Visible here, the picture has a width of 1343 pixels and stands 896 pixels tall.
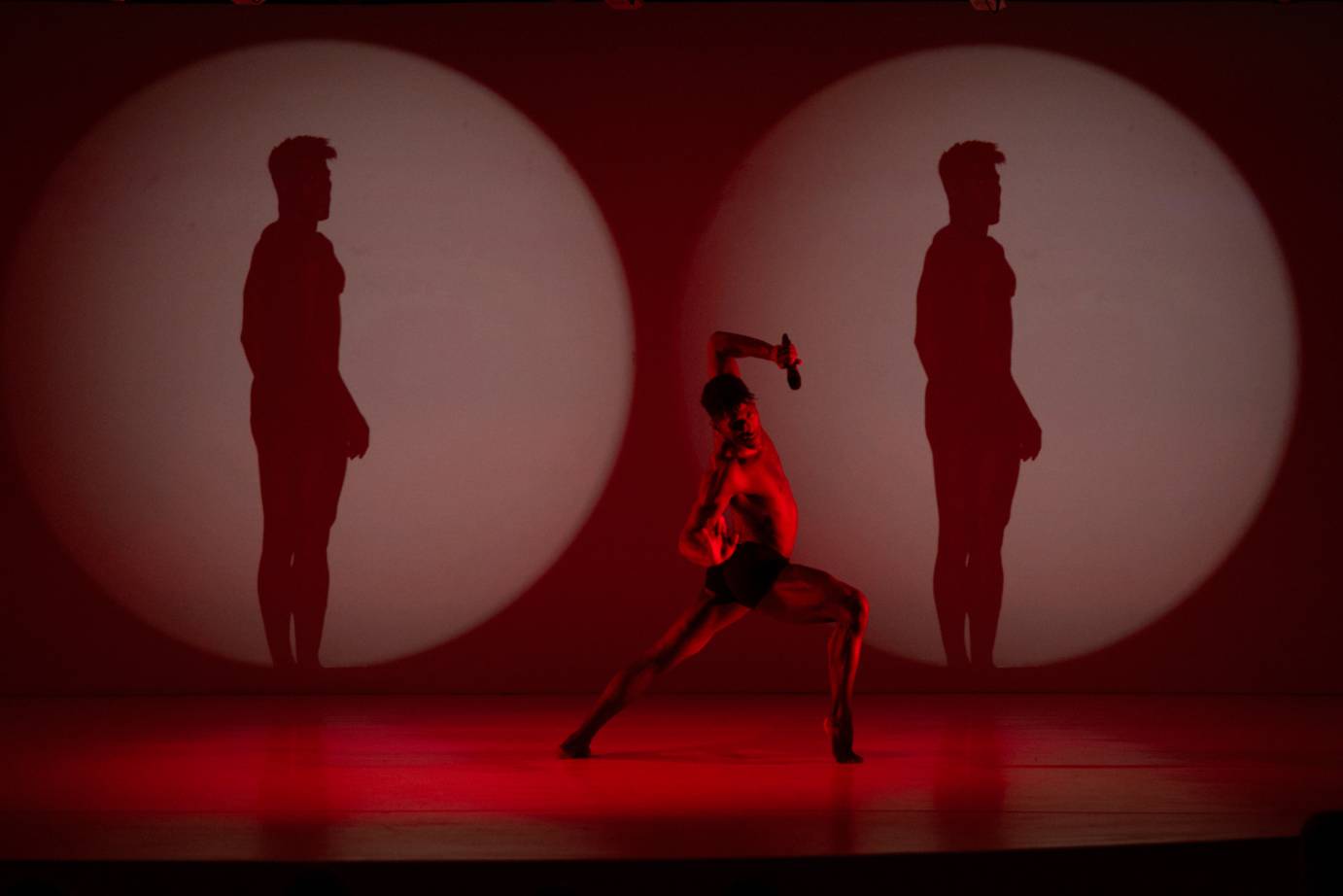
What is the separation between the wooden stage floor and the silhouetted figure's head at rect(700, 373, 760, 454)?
41.6 inches

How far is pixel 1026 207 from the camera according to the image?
7.58 metres

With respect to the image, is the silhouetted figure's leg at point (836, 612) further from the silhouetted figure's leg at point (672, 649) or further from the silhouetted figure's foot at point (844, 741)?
the silhouetted figure's leg at point (672, 649)

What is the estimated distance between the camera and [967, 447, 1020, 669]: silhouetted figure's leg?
750 centimetres

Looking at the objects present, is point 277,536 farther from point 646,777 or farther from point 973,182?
point 973,182

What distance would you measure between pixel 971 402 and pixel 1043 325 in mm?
511

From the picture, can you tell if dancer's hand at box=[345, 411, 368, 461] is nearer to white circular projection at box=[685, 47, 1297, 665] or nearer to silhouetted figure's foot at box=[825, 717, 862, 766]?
white circular projection at box=[685, 47, 1297, 665]

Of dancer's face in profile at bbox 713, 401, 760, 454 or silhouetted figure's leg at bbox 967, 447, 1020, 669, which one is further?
silhouetted figure's leg at bbox 967, 447, 1020, 669

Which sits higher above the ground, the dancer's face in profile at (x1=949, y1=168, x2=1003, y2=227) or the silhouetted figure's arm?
the dancer's face in profile at (x1=949, y1=168, x2=1003, y2=227)

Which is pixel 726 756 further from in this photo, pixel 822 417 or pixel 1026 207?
pixel 1026 207

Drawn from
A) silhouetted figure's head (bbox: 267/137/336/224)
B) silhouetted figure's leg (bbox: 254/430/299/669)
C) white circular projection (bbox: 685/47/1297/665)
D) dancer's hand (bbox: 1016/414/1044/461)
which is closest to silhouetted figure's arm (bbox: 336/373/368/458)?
silhouetted figure's leg (bbox: 254/430/299/669)

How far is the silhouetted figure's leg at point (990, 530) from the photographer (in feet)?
24.6

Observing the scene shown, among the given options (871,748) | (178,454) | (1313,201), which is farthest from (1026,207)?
(178,454)

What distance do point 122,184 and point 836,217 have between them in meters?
3.49

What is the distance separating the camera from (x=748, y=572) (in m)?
5.05
